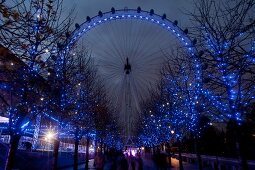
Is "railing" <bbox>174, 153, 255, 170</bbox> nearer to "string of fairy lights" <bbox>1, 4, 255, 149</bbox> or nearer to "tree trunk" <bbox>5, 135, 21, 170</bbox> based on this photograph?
"string of fairy lights" <bbox>1, 4, 255, 149</bbox>

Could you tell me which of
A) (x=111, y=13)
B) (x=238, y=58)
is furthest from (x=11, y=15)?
(x=111, y=13)

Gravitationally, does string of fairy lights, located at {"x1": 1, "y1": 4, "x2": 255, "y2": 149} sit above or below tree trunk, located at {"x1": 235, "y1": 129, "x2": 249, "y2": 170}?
above

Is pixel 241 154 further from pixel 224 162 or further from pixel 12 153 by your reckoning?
pixel 224 162

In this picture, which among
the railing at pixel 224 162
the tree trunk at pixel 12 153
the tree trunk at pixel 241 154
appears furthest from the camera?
the railing at pixel 224 162

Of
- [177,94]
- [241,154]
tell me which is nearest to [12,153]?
[241,154]

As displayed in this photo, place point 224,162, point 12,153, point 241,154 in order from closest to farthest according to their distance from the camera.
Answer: point 12,153 < point 241,154 < point 224,162

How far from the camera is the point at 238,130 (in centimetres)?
1759

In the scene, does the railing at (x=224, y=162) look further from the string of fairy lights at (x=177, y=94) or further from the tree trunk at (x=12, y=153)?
the tree trunk at (x=12, y=153)

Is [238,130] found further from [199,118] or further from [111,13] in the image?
[111,13]

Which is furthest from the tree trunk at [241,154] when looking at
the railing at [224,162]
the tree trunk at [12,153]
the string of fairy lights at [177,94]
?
the tree trunk at [12,153]

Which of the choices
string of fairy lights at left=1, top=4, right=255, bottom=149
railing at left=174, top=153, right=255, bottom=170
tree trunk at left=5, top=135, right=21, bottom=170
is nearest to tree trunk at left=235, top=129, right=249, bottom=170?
string of fairy lights at left=1, top=4, right=255, bottom=149

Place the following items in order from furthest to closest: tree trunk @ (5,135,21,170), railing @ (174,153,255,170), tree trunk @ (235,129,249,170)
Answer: railing @ (174,153,255,170), tree trunk @ (235,129,249,170), tree trunk @ (5,135,21,170)

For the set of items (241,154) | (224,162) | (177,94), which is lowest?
(241,154)

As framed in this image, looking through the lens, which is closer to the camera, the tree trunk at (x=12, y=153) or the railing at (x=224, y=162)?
the tree trunk at (x=12, y=153)
